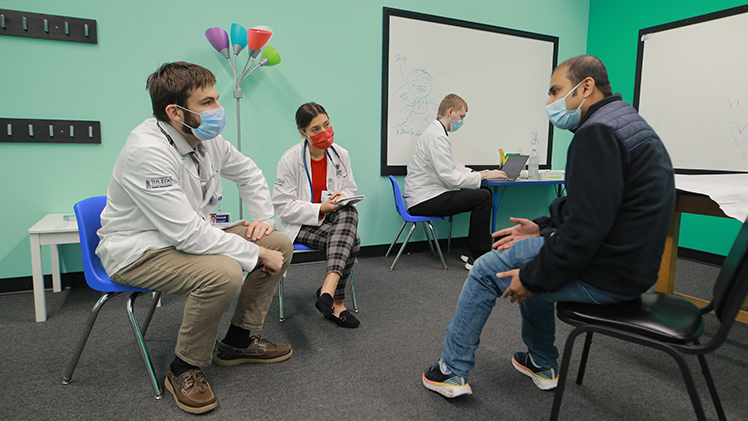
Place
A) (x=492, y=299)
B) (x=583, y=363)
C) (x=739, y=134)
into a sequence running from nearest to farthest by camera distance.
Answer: (x=492, y=299)
(x=583, y=363)
(x=739, y=134)

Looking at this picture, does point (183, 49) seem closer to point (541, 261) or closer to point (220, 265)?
point (220, 265)

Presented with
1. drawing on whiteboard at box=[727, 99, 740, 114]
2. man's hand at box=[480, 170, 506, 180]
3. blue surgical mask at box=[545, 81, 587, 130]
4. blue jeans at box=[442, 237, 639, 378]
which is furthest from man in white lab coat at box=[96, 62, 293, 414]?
drawing on whiteboard at box=[727, 99, 740, 114]

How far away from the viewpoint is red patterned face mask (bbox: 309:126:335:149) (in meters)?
2.33

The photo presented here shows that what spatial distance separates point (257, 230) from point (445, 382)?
97 centimetres

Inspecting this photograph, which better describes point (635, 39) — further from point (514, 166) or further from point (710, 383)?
point (710, 383)

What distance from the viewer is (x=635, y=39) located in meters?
4.03

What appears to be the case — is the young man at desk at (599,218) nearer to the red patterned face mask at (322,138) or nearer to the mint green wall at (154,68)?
the red patterned face mask at (322,138)

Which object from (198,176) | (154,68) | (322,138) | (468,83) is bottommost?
(198,176)

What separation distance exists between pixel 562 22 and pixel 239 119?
344 cm

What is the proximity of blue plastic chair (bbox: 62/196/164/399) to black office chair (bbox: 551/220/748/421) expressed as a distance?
1.39 metres

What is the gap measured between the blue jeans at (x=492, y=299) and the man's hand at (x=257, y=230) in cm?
88

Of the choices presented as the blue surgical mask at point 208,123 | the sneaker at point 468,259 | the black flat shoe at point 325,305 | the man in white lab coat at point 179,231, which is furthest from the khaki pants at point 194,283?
the sneaker at point 468,259

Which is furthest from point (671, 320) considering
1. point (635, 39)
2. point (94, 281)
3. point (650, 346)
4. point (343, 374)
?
point (635, 39)

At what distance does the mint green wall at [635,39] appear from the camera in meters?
3.44
